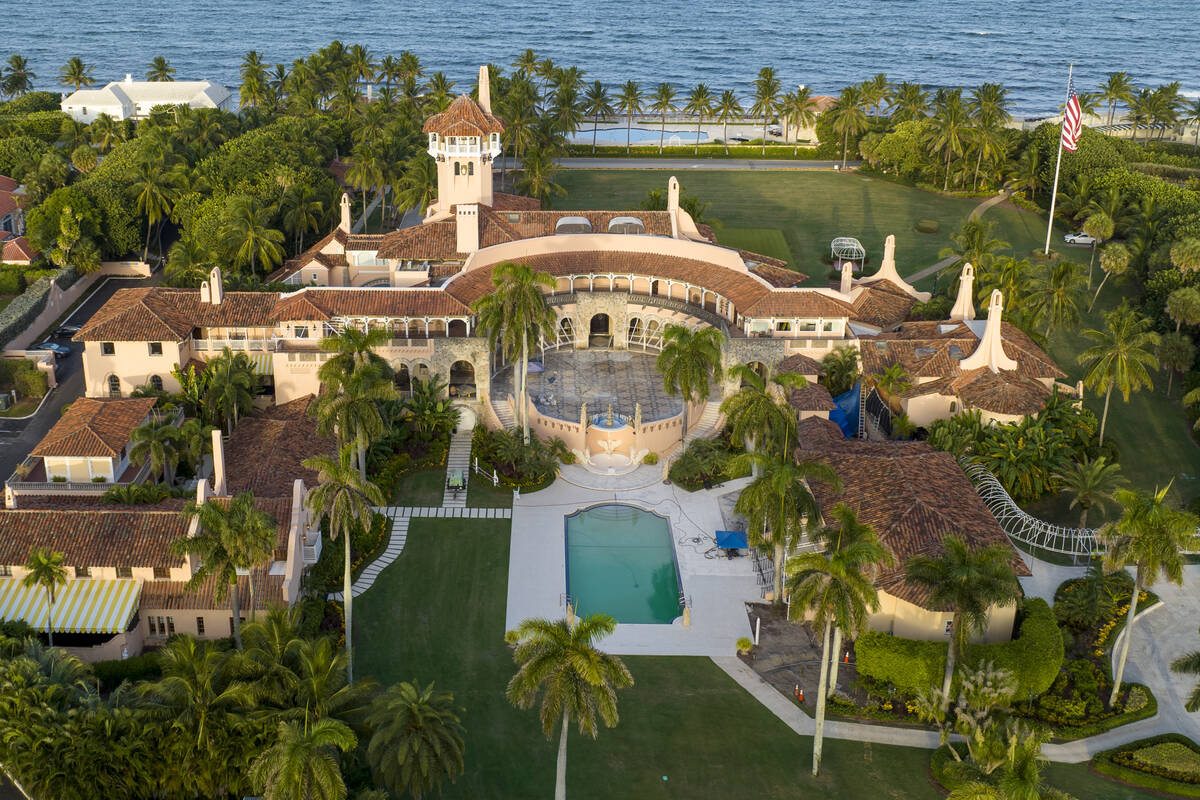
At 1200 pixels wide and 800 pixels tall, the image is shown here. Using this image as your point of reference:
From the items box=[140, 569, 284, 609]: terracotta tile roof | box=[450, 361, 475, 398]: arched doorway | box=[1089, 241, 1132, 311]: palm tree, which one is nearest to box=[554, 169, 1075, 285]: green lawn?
box=[1089, 241, 1132, 311]: palm tree

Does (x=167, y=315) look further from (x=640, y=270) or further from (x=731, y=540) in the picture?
(x=731, y=540)

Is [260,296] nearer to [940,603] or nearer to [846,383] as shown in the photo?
[846,383]

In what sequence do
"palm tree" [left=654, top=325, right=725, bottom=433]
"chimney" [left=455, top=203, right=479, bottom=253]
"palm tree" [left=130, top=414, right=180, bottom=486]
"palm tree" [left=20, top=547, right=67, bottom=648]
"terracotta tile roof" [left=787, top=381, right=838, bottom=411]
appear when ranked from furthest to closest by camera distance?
"chimney" [left=455, top=203, right=479, bottom=253]
"terracotta tile roof" [left=787, top=381, right=838, bottom=411]
"palm tree" [left=654, top=325, right=725, bottom=433]
"palm tree" [left=130, top=414, right=180, bottom=486]
"palm tree" [left=20, top=547, right=67, bottom=648]

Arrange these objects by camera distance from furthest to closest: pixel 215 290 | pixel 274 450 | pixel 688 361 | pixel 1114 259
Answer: pixel 1114 259 → pixel 215 290 → pixel 688 361 → pixel 274 450

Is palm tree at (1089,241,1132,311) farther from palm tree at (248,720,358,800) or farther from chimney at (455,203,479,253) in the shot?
palm tree at (248,720,358,800)

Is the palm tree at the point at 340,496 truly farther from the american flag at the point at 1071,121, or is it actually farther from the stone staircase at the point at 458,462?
the american flag at the point at 1071,121

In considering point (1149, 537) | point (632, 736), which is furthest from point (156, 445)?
point (1149, 537)
